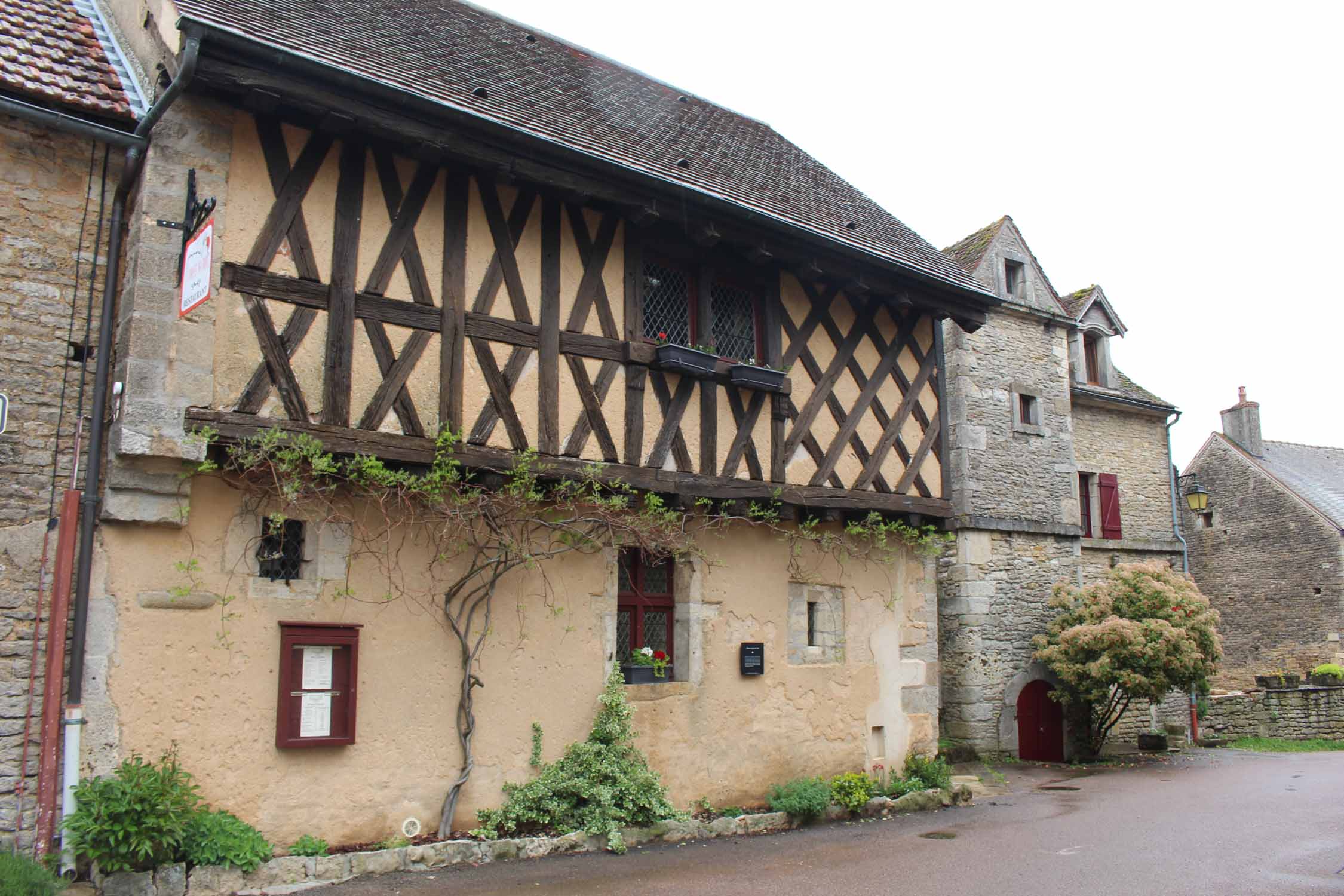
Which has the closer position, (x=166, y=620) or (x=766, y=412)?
(x=166, y=620)

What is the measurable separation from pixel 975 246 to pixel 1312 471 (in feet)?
49.4

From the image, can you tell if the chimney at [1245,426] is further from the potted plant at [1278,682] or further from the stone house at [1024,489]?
the stone house at [1024,489]

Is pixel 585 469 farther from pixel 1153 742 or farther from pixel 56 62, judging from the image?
pixel 1153 742

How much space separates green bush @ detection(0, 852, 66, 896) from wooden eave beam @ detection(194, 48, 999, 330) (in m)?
4.43

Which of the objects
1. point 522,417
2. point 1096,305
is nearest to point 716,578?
point 522,417

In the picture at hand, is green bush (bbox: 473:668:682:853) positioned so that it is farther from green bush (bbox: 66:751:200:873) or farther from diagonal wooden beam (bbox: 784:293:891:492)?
diagonal wooden beam (bbox: 784:293:891:492)

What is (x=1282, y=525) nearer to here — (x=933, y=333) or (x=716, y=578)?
(x=933, y=333)

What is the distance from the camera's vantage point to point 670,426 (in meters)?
8.61

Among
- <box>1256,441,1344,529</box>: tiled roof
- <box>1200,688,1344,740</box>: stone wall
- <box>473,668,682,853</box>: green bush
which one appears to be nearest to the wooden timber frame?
<box>473,668,682,853</box>: green bush

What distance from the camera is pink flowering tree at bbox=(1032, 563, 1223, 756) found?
46.2ft

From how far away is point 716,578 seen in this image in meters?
8.98

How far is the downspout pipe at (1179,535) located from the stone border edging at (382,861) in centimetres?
1214

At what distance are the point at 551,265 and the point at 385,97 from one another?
178cm

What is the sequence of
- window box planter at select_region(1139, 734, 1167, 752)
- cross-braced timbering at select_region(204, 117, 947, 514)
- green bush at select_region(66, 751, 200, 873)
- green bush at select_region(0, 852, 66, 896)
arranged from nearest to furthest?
green bush at select_region(0, 852, 66, 896)
green bush at select_region(66, 751, 200, 873)
cross-braced timbering at select_region(204, 117, 947, 514)
window box planter at select_region(1139, 734, 1167, 752)
